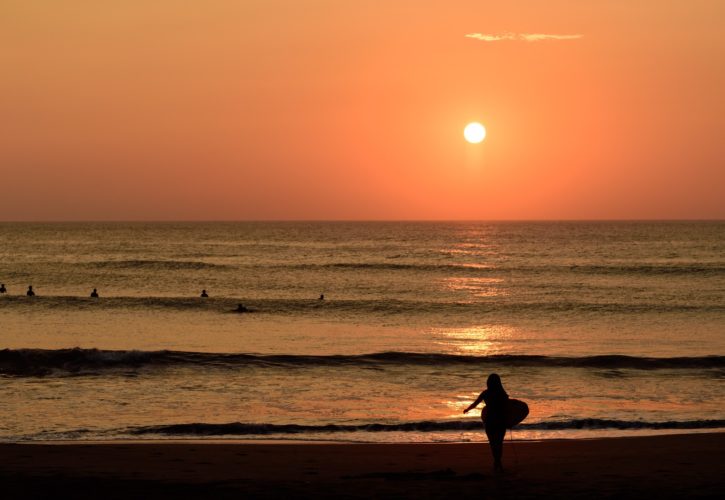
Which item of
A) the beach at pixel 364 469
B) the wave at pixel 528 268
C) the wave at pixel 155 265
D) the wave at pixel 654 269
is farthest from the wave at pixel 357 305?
the beach at pixel 364 469

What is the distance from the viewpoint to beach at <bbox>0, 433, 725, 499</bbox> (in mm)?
11250

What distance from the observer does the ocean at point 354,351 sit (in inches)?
723

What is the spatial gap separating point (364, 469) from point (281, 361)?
14205mm

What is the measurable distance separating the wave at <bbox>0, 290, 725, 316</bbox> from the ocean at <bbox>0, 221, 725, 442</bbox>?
163 millimetres

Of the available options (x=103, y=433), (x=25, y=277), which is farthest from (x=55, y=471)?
(x=25, y=277)

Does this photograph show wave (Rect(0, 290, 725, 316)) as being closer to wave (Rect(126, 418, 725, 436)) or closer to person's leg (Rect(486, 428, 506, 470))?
wave (Rect(126, 418, 725, 436))

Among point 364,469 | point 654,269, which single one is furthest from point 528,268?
point 364,469

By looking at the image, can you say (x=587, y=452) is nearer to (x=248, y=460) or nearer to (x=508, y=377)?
(x=248, y=460)

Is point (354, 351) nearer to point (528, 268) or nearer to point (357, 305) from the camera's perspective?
point (357, 305)

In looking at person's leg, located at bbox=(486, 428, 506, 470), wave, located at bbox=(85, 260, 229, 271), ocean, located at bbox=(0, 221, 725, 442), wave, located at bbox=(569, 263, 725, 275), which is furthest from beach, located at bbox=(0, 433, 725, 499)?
wave, located at bbox=(85, 260, 229, 271)

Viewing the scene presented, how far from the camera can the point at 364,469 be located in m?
13.0

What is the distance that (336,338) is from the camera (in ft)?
111

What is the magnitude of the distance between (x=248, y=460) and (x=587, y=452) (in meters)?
5.36

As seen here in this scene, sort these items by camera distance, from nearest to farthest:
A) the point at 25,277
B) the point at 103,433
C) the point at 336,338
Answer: the point at 103,433
the point at 336,338
the point at 25,277
